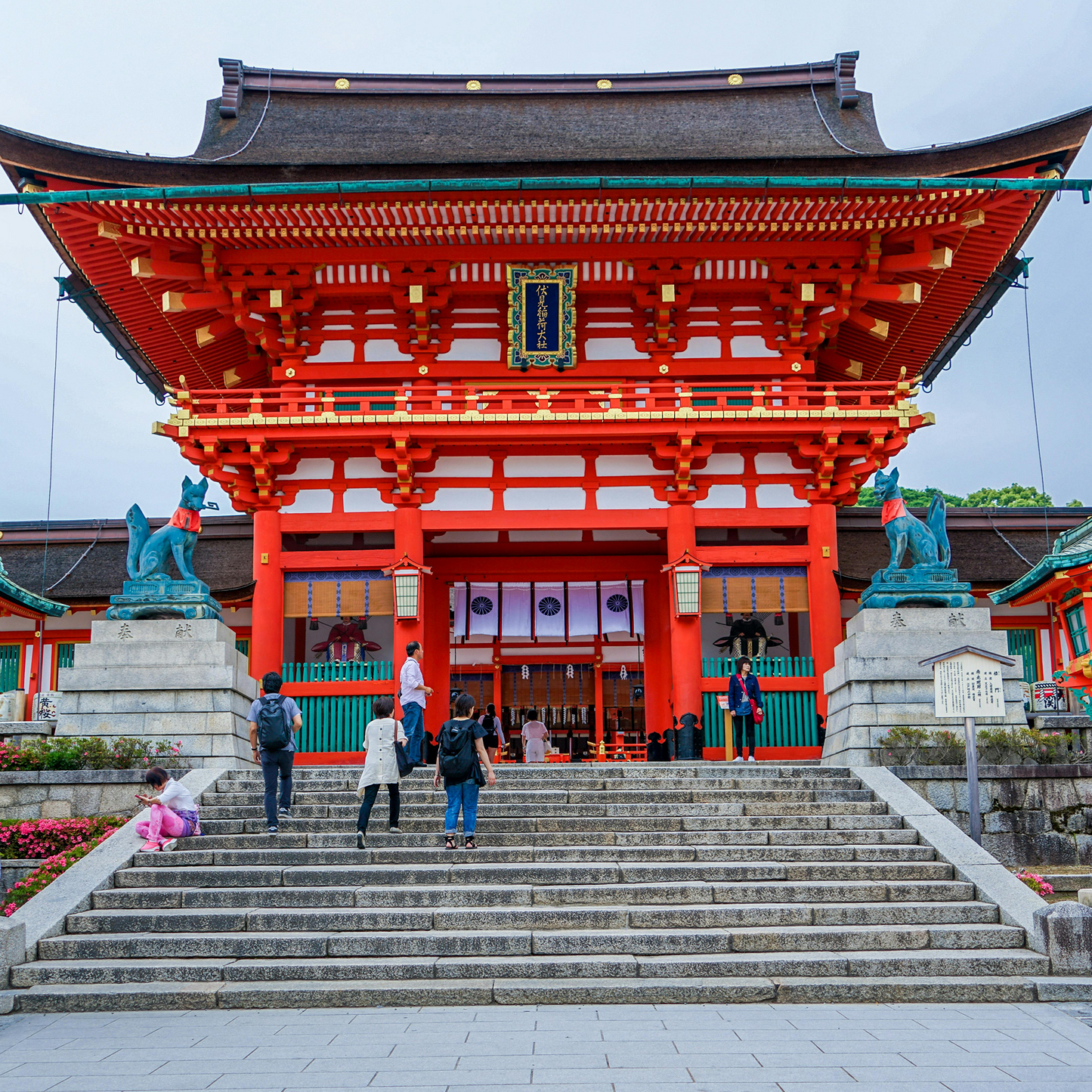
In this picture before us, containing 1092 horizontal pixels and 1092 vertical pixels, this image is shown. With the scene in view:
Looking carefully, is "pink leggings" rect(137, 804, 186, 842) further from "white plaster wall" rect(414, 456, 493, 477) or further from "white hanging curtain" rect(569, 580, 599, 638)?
"white hanging curtain" rect(569, 580, 599, 638)

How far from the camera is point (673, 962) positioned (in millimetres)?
7566

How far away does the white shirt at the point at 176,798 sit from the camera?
33.0 ft

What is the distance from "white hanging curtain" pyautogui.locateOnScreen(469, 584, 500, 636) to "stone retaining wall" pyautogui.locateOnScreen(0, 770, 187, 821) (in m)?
7.11

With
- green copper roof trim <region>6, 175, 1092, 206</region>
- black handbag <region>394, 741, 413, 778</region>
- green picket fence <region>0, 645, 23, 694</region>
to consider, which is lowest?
black handbag <region>394, 741, 413, 778</region>

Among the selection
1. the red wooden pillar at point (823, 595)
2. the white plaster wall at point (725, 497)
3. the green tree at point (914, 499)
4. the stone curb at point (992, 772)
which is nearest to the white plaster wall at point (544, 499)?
the white plaster wall at point (725, 497)

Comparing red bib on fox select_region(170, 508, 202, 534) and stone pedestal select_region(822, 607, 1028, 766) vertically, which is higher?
red bib on fox select_region(170, 508, 202, 534)

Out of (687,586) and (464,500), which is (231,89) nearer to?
(464,500)

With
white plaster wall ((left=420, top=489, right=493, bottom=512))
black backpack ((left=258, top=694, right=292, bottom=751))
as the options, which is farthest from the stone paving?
white plaster wall ((left=420, top=489, right=493, bottom=512))

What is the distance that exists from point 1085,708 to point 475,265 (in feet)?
35.4

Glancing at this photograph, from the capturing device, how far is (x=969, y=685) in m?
10.3

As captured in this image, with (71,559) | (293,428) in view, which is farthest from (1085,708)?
(71,559)

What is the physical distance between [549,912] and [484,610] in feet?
31.4

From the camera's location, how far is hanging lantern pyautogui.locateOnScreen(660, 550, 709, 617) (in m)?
15.3

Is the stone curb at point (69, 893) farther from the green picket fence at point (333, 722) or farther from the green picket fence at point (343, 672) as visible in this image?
the green picket fence at point (343, 672)
